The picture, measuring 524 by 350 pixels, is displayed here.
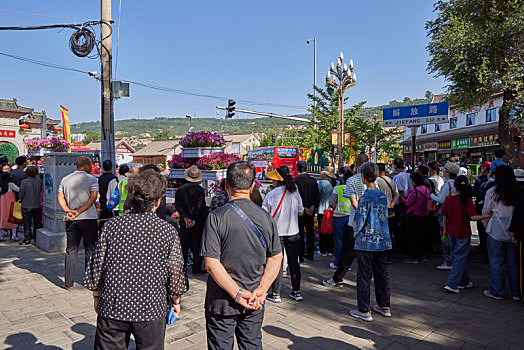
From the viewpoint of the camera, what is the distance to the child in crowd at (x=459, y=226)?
552 cm

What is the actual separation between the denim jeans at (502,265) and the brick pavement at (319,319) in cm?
22

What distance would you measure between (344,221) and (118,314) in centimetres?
458

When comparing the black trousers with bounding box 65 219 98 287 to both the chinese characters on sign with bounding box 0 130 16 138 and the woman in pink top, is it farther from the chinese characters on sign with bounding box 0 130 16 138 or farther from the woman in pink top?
the chinese characters on sign with bounding box 0 130 16 138

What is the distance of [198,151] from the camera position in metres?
8.13

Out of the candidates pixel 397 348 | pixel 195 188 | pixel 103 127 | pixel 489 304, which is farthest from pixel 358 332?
pixel 103 127

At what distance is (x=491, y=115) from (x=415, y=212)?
112ft

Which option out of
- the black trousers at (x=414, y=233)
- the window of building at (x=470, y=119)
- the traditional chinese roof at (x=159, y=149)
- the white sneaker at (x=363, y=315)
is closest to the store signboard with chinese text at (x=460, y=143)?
the window of building at (x=470, y=119)

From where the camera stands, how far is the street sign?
8.94 metres

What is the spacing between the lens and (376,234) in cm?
454

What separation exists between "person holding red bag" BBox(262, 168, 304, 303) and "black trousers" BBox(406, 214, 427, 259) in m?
2.99

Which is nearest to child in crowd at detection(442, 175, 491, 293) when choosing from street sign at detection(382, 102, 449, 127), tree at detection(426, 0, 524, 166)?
street sign at detection(382, 102, 449, 127)

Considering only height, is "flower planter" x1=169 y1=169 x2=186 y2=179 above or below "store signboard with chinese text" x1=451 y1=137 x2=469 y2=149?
below

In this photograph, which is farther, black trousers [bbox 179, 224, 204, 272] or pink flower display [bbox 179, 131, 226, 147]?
pink flower display [bbox 179, 131, 226, 147]

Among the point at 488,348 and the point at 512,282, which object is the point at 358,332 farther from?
the point at 512,282
